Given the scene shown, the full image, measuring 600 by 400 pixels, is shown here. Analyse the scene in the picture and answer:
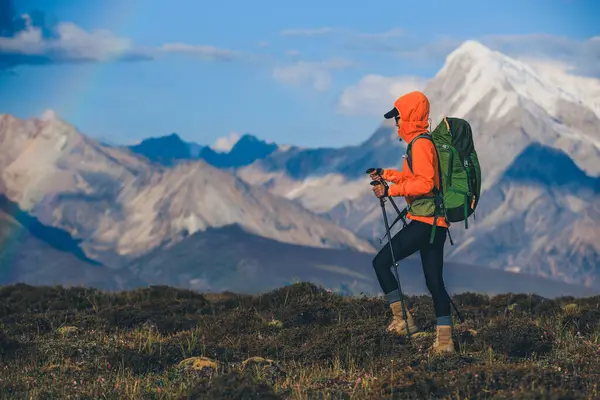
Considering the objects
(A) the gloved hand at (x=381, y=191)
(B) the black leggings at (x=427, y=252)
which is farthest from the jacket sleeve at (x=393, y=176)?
(B) the black leggings at (x=427, y=252)

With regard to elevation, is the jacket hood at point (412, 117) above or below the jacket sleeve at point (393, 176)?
above

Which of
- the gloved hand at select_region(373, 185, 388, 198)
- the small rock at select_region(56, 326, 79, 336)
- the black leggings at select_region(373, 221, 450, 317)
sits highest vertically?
the gloved hand at select_region(373, 185, 388, 198)

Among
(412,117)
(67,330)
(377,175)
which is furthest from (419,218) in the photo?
(67,330)

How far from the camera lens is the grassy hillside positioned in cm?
1091

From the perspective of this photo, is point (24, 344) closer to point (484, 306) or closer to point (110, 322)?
point (110, 322)

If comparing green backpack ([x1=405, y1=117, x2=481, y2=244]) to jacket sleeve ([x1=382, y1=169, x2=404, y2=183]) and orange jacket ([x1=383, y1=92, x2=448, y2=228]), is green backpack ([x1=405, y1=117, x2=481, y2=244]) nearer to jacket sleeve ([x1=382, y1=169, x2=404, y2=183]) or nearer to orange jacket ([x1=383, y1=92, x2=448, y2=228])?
orange jacket ([x1=383, y1=92, x2=448, y2=228])

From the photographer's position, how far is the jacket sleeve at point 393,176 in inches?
537

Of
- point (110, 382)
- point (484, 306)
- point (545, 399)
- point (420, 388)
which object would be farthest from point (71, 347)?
point (484, 306)

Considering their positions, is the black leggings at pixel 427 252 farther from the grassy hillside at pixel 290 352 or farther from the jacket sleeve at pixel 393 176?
the grassy hillside at pixel 290 352

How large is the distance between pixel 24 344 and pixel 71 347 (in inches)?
35.4

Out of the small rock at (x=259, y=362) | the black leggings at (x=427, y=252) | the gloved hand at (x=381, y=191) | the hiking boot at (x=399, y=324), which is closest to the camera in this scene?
the small rock at (x=259, y=362)

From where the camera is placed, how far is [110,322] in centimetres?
1903

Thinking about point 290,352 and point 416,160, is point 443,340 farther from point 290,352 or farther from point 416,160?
point 416,160

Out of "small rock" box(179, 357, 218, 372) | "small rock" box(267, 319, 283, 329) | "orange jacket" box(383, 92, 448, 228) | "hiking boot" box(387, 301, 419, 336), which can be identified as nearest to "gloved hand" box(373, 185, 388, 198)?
"orange jacket" box(383, 92, 448, 228)
